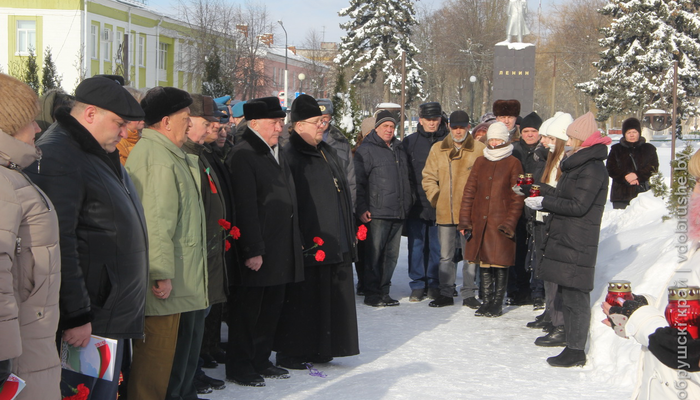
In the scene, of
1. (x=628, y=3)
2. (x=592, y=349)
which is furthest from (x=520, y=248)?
(x=628, y=3)

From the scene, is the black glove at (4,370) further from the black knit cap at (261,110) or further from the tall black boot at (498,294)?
the tall black boot at (498,294)

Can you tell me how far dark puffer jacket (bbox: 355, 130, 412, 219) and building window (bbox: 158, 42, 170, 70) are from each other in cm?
4026

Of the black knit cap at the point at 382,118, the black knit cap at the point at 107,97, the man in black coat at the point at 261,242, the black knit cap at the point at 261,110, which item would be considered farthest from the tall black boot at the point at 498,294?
the black knit cap at the point at 107,97

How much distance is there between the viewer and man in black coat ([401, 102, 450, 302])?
8.20 m

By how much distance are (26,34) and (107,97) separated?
39.2 meters

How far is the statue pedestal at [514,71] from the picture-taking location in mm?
20391

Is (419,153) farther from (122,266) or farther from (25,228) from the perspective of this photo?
(25,228)

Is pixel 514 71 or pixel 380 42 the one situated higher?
pixel 380 42

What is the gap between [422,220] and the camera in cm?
830

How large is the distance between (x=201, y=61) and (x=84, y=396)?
38.4 m

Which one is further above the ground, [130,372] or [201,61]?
[201,61]

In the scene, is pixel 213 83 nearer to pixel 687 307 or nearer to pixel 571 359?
pixel 571 359

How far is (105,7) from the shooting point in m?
39.2

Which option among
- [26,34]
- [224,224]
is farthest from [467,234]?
[26,34]
